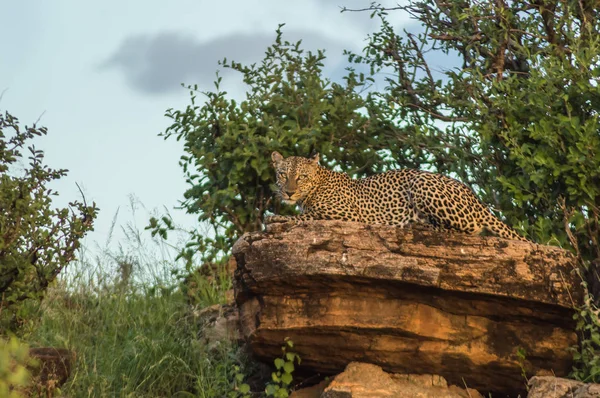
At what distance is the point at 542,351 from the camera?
8.43m

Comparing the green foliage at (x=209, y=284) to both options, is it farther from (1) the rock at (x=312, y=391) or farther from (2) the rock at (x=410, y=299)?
(2) the rock at (x=410, y=299)

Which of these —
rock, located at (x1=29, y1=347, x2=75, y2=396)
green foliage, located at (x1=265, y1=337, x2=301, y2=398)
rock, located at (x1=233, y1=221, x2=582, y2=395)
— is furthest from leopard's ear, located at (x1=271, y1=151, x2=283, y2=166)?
rock, located at (x1=29, y1=347, x2=75, y2=396)

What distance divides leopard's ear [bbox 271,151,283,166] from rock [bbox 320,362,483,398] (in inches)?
130

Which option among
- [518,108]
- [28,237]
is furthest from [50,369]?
[518,108]

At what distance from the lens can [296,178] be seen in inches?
412

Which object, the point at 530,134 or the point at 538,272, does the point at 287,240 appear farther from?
the point at 530,134

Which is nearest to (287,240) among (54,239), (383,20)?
(54,239)

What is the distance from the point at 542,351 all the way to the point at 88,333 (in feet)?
16.4

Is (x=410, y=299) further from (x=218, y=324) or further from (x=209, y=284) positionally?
(x=209, y=284)

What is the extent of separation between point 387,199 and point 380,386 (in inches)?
95.8

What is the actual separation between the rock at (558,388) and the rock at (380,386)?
31.5 inches

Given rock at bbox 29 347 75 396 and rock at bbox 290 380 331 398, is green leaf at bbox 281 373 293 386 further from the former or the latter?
rock at bbox 29 347 75 396

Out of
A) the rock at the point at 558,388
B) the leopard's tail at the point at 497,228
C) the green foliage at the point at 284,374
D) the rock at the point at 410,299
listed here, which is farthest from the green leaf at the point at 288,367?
the leopard's tail at the point at 497,228

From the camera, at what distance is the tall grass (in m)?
9.02
